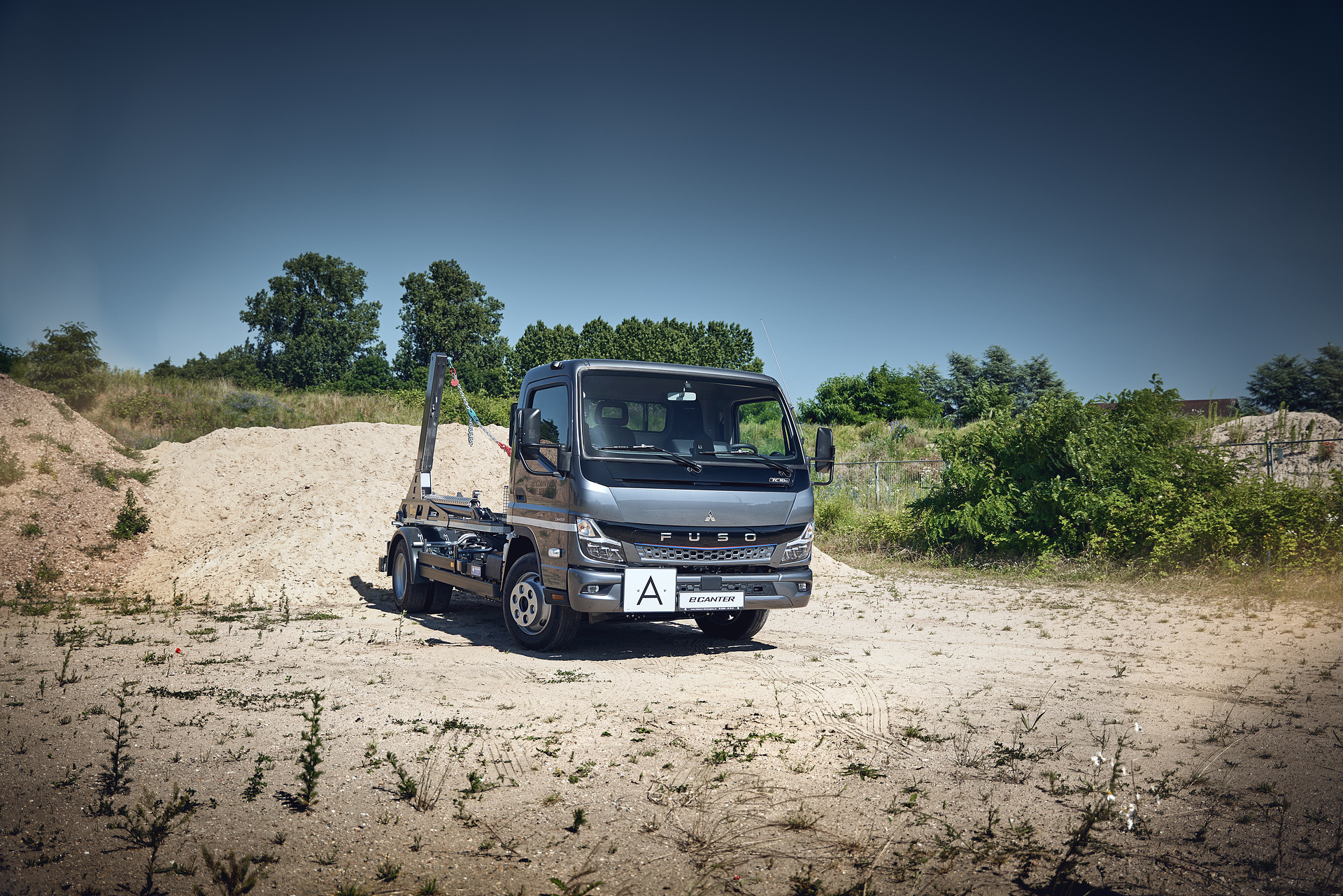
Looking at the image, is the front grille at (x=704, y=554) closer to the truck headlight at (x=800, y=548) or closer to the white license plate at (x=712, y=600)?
the truck headlight at (x=800, y=548)

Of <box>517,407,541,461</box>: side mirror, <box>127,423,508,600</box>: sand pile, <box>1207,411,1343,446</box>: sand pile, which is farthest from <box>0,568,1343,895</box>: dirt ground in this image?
<box>1207,411,1343,446</box>: sand pile

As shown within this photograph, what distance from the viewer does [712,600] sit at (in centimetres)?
720

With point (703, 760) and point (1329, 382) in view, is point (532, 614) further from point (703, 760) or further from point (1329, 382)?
point (1329, 382)

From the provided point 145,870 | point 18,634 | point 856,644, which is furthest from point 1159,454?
point 18,634

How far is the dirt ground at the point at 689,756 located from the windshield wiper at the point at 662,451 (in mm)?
1782

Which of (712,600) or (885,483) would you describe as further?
(885,483)

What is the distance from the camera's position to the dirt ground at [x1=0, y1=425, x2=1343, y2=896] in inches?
130

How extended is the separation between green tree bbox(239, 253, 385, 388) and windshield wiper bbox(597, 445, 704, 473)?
188 feet

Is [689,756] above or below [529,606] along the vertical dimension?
below

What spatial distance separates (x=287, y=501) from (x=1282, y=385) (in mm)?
28064

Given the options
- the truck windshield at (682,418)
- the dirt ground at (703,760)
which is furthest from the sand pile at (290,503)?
the dirt ground at (703,760)

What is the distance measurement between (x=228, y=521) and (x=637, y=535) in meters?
13.7

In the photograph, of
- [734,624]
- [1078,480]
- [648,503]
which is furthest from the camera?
[1078,480]

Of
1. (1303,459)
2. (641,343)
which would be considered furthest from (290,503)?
(641,343)
